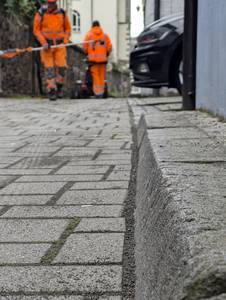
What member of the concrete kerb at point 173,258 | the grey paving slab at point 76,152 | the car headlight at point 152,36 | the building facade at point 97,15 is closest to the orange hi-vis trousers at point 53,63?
the car headlight at point 152,36

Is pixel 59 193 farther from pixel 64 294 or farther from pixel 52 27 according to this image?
pixel 52 27

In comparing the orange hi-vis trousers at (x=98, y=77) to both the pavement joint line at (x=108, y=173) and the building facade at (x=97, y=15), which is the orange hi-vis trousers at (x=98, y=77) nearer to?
the pavement joint line at (x=108, y=173)

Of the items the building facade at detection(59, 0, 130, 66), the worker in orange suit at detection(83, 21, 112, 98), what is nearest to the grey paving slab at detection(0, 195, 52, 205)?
the worker in orange suit at detection(83, 21, 112, 98)

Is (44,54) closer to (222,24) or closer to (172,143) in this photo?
(222,24)

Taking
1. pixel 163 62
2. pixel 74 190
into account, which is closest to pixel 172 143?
pixel 74 190

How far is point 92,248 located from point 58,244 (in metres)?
0.13

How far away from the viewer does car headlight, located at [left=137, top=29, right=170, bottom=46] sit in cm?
A: 872

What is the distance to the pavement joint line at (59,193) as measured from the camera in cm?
283

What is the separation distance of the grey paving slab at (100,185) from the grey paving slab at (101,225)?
0.67 metres

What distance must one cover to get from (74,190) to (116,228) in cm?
80

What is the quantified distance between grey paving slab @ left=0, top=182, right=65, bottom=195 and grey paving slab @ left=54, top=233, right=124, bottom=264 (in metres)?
0.87

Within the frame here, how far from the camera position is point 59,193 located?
3.04 meters

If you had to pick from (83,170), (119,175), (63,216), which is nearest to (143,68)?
(83,170)

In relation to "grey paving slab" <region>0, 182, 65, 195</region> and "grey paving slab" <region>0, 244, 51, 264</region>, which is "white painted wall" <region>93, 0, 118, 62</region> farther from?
"grey paving slab" <region>0, 244, 51, 264</region>
